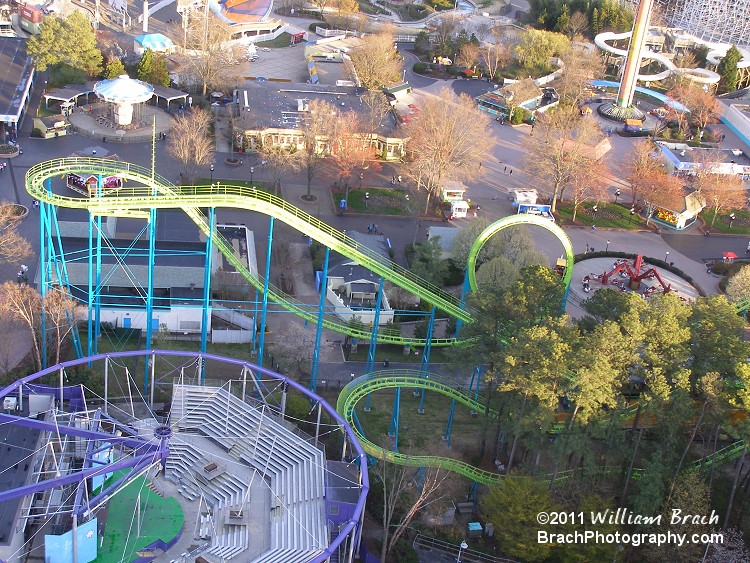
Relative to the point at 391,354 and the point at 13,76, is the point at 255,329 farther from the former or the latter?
the point at 13,76

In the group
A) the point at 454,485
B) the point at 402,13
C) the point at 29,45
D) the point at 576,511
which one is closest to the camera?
the point at 576,511

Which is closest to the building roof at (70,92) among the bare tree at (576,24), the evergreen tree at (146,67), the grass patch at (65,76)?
the grass patch at (65,76)

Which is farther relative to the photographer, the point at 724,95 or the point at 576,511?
the point at 724,95

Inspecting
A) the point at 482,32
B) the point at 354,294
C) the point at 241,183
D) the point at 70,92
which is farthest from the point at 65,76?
the point at 482,32

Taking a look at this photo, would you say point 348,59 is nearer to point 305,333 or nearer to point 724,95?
point 724,95

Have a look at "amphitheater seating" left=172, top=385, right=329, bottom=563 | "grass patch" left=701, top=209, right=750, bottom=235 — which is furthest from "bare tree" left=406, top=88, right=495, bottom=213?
"amphitheater seating" left=172, top=385, right=329, bottom=563

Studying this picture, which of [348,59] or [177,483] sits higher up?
[348,59]

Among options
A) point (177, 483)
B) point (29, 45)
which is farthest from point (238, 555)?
point (29, 45)

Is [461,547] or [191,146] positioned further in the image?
[191,146]
